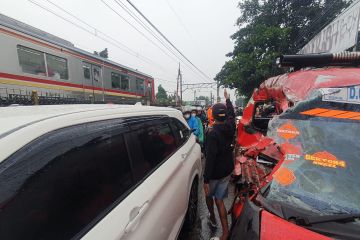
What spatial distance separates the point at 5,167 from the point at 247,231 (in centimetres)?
158

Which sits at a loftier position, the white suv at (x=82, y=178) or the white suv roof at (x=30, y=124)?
the white suv roof at (x=30, y=124)

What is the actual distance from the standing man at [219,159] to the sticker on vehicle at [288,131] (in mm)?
743

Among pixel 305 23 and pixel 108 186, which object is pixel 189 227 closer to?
pixel 108 186

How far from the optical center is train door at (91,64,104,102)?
1094cm

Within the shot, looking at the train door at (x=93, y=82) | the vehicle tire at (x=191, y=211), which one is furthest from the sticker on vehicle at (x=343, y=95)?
the train door at (x=93, y=82)

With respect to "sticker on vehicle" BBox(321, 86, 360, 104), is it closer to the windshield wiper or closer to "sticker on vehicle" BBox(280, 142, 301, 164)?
"sticker on vehicle" BBox(280, 142, 301, 164)

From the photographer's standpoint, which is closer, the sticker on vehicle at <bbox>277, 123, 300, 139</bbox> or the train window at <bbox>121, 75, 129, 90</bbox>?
the sticker on vehicle at <bbox>277, 123, 300, 139</bbox>

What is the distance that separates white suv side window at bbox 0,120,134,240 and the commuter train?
4.78 meters

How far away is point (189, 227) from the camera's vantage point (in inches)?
135

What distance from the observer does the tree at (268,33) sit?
862 inches

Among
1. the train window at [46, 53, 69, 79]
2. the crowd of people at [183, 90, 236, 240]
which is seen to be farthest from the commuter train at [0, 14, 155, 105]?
the crowd of people at [183, 90, 236, 240]

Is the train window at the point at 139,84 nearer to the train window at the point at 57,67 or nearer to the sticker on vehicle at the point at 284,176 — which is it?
the train window at the point at 57,67

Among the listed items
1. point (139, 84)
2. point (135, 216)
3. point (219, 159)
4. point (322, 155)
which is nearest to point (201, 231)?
point (219, 159)

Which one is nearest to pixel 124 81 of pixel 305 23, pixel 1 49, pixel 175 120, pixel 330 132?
pixel 1 49
